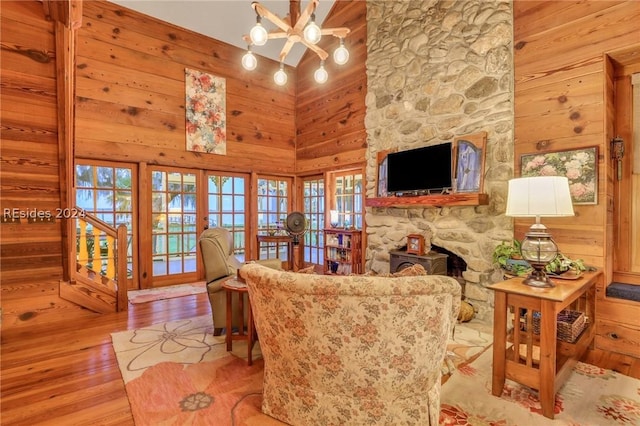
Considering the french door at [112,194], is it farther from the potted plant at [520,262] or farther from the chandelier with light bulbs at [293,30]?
the potted plant at [520,262]

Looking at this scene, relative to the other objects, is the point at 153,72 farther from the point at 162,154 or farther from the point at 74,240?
the point at 74,240

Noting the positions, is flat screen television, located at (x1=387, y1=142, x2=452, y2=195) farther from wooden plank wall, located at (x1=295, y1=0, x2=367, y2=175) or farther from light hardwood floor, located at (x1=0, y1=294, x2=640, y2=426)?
light hardwood floor, located at (x1=0, y1=294, x2=640, y2=426)

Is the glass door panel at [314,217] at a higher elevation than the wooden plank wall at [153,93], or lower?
lower

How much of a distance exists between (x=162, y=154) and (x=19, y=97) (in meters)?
2.05

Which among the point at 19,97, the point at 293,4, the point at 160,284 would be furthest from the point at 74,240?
the point at 293,4

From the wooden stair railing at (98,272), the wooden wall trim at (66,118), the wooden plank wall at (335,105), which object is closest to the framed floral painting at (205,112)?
the wooden plank wall at (335,105)

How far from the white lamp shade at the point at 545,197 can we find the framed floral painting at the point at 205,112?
178 inches

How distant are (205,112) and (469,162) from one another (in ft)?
13.4

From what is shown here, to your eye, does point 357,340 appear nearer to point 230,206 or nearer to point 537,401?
point 537,401

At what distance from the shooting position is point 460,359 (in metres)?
2.52

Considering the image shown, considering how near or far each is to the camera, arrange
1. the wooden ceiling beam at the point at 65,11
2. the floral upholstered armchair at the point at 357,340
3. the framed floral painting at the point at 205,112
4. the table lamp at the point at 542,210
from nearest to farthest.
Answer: the floral upholstered armchair at the point at 357,340 → the table lamp at the point at 542,210 → the wooden ceiling beam at the point at 65,11 → the framed floral painting at the point at 205,112

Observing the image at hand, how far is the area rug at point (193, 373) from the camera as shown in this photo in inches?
72.7

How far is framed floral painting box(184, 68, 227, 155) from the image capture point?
507 cm

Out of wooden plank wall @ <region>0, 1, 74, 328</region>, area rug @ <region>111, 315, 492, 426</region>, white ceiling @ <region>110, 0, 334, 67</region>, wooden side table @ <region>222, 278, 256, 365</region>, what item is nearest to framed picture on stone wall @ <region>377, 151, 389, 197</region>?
area rug @ <region>111, 315, 492, 426</region>
